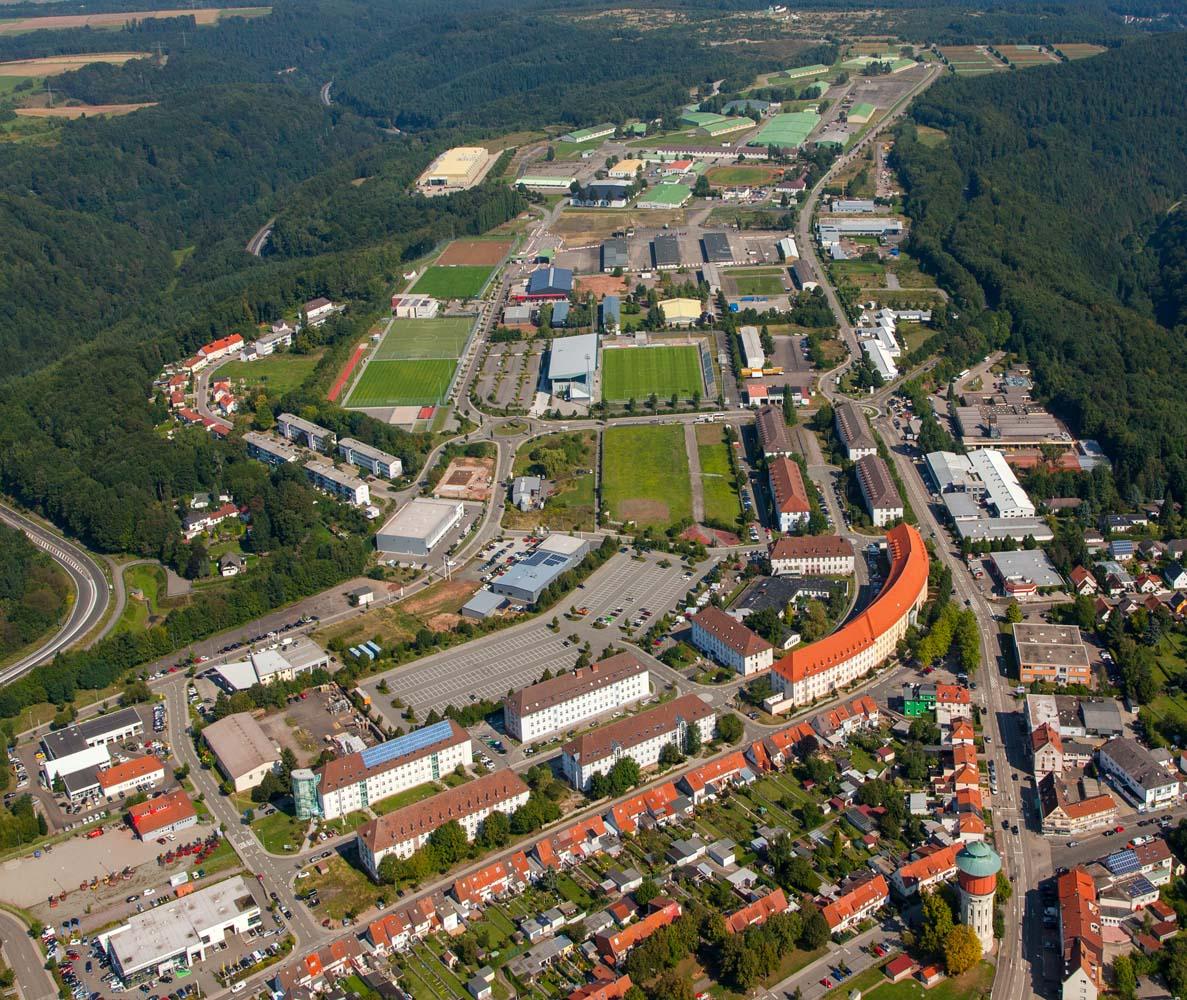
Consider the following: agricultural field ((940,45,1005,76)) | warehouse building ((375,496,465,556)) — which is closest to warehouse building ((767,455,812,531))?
warehouse building ((375,496,465,556))

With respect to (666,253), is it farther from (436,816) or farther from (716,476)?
(436,816)

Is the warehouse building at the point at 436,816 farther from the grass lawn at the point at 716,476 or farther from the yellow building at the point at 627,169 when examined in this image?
the yellow building at the point at 627,169

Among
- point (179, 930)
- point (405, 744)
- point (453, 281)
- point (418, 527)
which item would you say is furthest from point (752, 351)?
point (179, 930)

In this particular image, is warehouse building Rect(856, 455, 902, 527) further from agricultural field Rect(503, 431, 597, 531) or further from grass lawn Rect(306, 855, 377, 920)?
grass lawn Rect(306, 855, 377, 920)

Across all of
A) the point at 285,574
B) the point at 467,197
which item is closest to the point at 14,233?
the point at 467,197

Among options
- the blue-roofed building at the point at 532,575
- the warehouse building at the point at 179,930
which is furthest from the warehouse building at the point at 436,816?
the blue-roofed building at the point at 532,575

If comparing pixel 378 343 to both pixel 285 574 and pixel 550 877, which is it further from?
pixel 550 877
